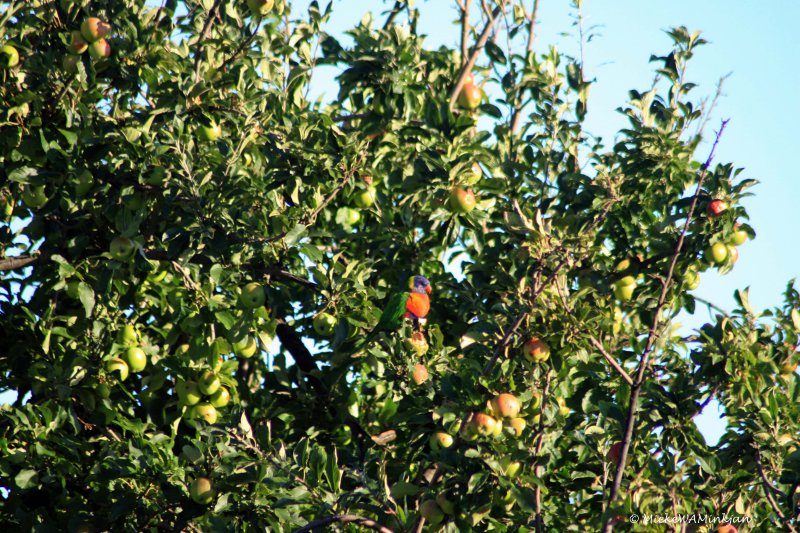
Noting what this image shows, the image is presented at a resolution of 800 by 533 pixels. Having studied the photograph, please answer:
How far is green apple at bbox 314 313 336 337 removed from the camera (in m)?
4.35

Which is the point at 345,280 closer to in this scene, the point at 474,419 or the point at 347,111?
the point at 474,419

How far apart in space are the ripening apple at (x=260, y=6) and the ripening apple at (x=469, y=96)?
0.98m

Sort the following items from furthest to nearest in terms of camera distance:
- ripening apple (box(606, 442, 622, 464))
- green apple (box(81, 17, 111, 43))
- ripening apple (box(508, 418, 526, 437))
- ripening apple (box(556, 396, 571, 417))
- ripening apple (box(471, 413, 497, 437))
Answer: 1. ripening apple (box(556, 396, 571, 417))
2. green apple (box(81, 17, 111, 43))
3. ripening apple (box(606, 442, 622, 464))
4. ripening apple (box(508, 418, 526, 437))
5. ripening apple (box(471, 413, 497, 437))

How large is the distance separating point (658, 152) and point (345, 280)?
1509 millimetres

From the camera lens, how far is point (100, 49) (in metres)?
4.26

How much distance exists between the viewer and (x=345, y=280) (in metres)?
4.32

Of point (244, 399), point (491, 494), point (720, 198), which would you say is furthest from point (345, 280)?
point (720, 198)

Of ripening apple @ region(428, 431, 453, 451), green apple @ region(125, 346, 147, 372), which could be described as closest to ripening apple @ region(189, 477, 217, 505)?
green apple @ region(125, 346, 147, 372)

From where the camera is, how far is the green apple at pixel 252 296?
417 cm

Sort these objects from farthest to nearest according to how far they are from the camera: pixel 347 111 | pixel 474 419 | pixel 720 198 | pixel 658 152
A: pixel 347 111 < pixel 658 152 < pixel 720 198 < pixel 474 419

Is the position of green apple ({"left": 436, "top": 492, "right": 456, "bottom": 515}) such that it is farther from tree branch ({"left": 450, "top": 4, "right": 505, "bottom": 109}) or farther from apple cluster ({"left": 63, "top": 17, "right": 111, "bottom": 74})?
apple cluster ({"left": 63, "top": 17, "right": 111, "bottom": 74})

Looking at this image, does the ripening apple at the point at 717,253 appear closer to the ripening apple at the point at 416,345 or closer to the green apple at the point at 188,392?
the ripening apple at the point at 416,345

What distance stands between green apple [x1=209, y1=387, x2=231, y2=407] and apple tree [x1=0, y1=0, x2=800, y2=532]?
0.01 meters

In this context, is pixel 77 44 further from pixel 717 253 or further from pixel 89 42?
pixel 717 253
